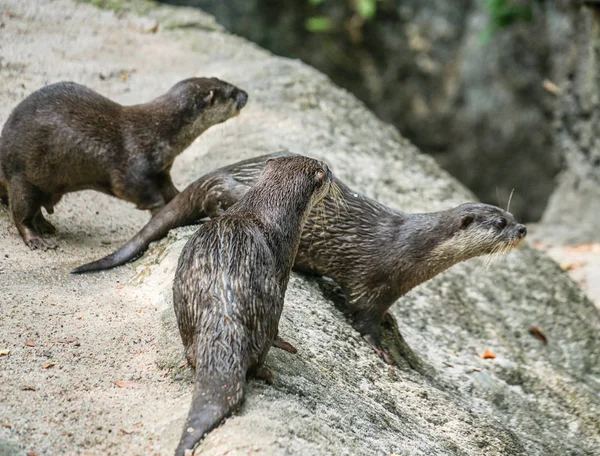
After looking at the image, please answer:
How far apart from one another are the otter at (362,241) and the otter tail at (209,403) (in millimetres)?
1283

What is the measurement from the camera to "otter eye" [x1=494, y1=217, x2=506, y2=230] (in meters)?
3.75

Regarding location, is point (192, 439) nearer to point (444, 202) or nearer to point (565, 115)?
point (444, 202)

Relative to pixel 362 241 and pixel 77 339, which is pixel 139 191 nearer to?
pixel 362 241

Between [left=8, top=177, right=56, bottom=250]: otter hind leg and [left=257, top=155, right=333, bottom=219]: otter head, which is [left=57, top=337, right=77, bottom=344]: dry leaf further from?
[left=8, top=177, right=56, bottom=250]: otter hind leg

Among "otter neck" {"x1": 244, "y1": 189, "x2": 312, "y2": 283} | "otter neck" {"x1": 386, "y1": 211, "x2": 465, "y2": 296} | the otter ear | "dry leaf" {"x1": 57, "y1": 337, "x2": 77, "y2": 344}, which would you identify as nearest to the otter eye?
the otter ear

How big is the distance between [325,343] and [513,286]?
234 cm

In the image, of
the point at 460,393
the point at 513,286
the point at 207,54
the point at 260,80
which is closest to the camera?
the point at 460,393

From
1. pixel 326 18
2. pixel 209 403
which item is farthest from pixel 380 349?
pixel 326 18

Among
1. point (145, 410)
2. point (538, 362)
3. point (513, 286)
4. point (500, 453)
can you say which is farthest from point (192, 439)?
point (513, 286)

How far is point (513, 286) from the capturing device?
5199 mm

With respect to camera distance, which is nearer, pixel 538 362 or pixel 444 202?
pixel 538 362

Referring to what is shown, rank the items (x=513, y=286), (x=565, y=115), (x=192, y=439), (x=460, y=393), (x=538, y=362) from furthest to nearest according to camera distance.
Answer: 1. (x=565, y=115)
2. (x=513, y=286)
3. (x=538, y=362)
4. (x=460, y=393)
5. (x=192, y=439)

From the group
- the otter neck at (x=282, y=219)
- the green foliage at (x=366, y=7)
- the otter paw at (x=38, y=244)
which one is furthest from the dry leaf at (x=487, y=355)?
the green foliage at (x=366, y=7)

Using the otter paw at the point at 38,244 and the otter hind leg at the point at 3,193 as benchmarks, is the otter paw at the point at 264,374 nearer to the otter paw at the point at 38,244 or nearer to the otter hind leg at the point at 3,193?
the otter paw at the point at 38,244
